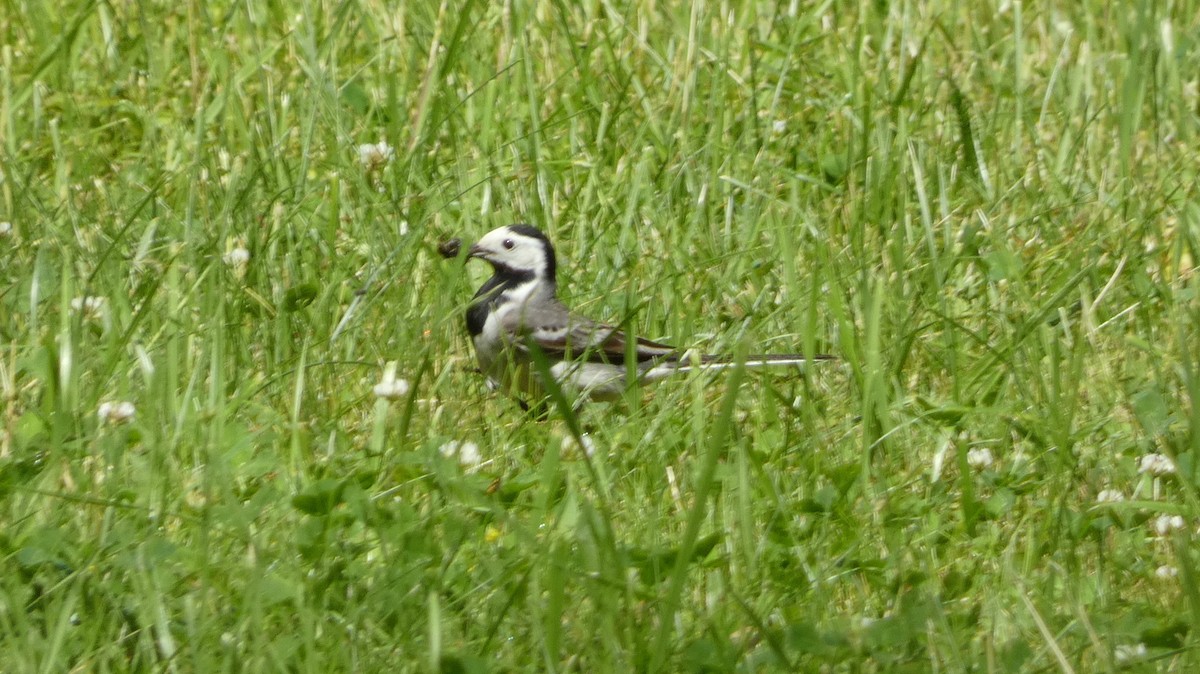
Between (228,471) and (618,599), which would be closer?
(618,599)

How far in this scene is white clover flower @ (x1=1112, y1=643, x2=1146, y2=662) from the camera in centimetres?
319

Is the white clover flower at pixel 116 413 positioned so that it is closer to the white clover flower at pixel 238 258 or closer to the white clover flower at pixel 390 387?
the white clover flower at pixel 390 387

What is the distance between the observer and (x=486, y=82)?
247 inches

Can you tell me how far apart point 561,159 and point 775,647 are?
3653 mm

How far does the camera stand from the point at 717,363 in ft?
16.7

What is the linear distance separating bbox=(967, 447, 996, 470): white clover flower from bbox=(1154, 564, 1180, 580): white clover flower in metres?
0.61

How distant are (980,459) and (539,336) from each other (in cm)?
186

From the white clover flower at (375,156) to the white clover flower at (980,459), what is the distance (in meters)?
2.46

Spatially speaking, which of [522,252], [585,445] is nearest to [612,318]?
[522,252]

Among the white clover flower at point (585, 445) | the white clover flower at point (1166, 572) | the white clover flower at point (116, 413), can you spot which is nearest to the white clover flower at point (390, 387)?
the white clover flower at point (585, 445)

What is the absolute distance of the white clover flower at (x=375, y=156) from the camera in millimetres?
6105

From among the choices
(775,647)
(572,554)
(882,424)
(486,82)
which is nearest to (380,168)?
(486,82)

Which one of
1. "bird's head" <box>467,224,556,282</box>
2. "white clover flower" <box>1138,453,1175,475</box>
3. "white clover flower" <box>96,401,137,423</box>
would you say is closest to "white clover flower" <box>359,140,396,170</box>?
"bird's head" <box>467,224,556,282</box>

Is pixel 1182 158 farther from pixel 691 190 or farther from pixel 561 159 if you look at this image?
pixel 561 159
